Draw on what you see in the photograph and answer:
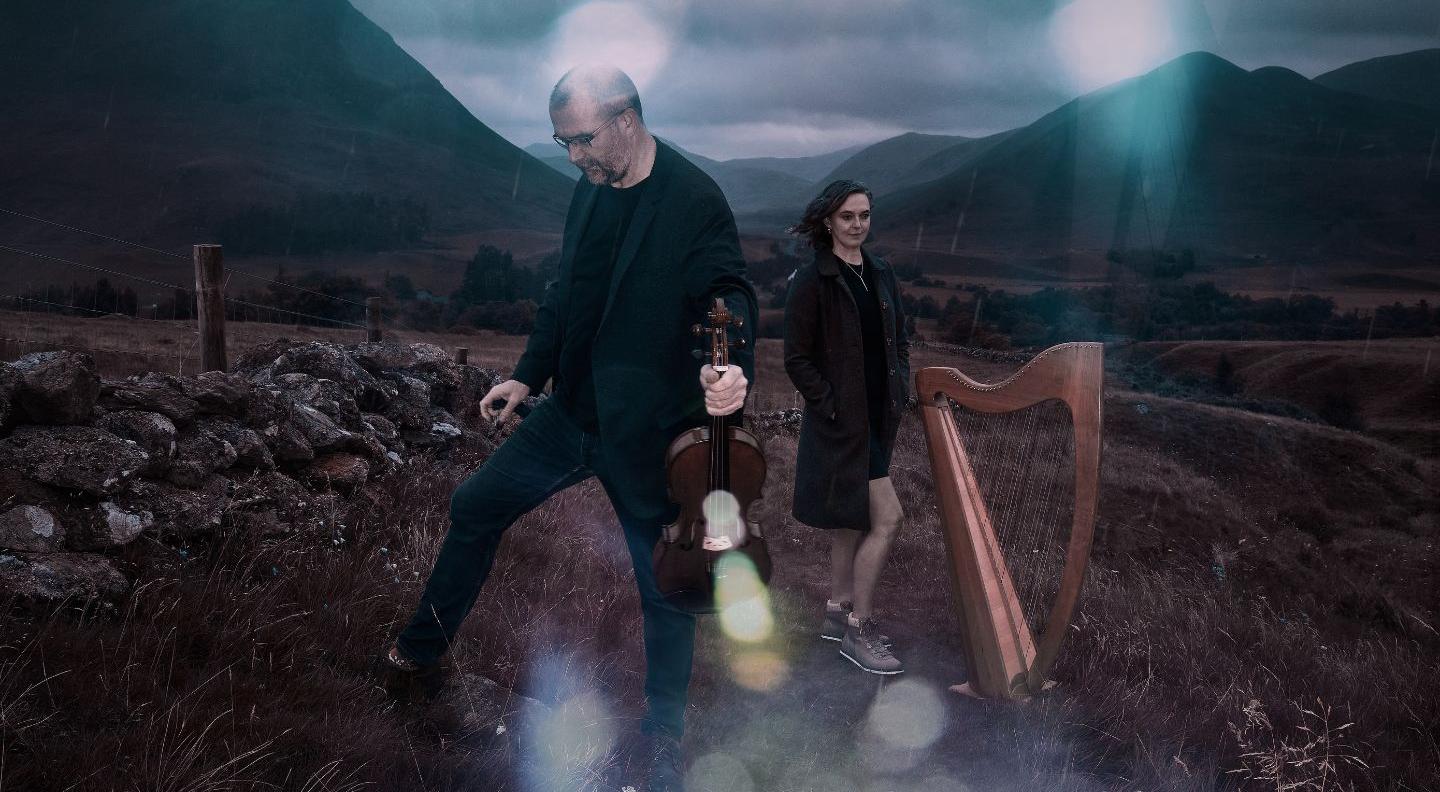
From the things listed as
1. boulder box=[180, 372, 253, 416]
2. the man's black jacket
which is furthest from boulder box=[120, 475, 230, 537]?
the man's black jacket

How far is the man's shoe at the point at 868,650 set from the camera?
12.7ft

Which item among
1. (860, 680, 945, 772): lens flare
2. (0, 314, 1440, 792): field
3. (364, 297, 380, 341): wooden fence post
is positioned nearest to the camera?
(0, 314, 1440, 792): field

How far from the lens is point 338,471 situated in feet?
13.9

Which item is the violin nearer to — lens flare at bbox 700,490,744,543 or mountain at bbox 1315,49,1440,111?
lens flare at bbox 700,490,744,543

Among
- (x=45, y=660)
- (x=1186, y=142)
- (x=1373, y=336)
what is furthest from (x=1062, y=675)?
(x=1186, y=142)

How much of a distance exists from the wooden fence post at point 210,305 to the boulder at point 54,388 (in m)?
2.76

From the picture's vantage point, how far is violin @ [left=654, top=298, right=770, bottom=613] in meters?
2.17

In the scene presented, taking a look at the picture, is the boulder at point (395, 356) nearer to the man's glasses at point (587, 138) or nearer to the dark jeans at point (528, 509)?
the dark jeans at point (528, 509)

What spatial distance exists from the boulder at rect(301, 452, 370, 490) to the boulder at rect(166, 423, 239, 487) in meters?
0.48

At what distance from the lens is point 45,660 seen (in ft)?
7.13

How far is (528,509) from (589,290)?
2.46 ft

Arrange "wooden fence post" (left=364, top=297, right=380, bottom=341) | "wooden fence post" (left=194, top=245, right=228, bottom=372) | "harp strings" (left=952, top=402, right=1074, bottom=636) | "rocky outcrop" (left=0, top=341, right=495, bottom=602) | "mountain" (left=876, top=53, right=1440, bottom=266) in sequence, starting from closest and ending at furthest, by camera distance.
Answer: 1. "rocky outcrop" (left=0, top=341, right=495, bottom=602)
2. "harp strings" (left=952, top=402, right=1074, bottom=636)
3. "wooden fence post" (left=194, top=245, right=228, bottom=372)
4. "wooden fence post" (left=364, top=297, right=380, bottom=341)
5. "mountain" (left=876, top=53, right=1440, bottom=266)

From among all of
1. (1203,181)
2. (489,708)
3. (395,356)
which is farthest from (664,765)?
(1203,181)

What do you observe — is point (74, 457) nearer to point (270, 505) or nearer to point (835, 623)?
point (270, 505)
